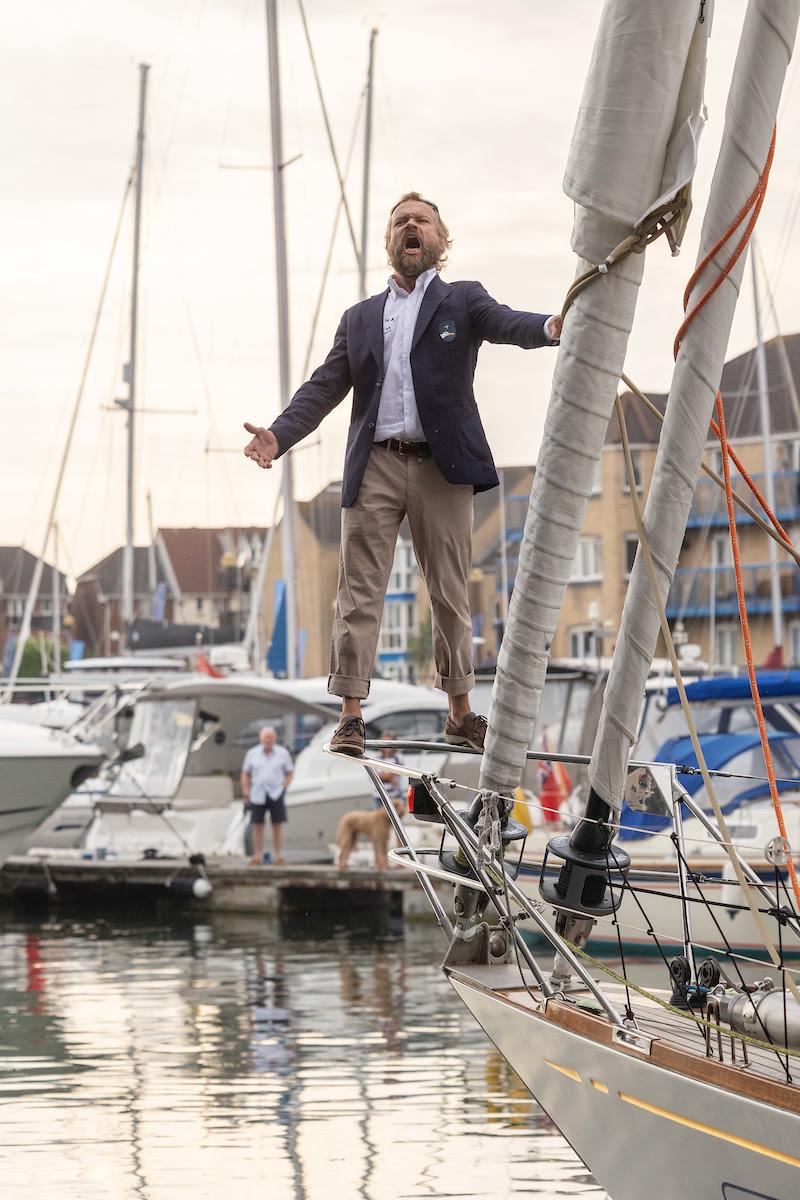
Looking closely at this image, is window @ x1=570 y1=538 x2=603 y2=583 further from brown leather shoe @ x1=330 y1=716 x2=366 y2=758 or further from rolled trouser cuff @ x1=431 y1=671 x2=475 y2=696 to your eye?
brown leather shoe @ x1=330 y1=716 x2=366 y2=758

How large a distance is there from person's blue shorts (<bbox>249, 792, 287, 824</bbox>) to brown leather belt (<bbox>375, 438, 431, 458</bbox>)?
60.2 feet

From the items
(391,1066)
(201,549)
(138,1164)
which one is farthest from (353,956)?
(201,549)

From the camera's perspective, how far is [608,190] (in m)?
6.70

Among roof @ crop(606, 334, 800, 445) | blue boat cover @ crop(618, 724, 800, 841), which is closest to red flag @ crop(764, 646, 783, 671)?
roof @ crop(606, 334, 800, 445)

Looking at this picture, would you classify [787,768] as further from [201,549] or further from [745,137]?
[201,549]

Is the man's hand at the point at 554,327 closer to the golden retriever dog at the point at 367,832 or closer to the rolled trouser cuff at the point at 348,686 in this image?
the rolled trouser cuff at the point at 348,686

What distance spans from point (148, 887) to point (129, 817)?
5.54ft

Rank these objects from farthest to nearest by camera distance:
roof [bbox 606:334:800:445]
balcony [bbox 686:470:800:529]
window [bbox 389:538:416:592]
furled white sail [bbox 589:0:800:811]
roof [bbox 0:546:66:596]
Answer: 1. roof [bbox 0:546:66:596]
2. window [bbox 389:538:416:592]
3. balcony [bbox 686:470:800:529]
4. roof [bbox 606:334:800:445]
5. furled white sail [bbox 589:0:800:811]

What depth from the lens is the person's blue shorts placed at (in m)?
25.3

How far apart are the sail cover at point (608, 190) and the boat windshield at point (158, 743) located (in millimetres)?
22167

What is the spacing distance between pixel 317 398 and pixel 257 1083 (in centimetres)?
813

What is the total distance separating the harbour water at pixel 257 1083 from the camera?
37.1 feet

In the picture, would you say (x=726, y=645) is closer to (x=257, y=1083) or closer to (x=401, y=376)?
(x=257, y=1083)

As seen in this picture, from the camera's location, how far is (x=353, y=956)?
70.3 feet
